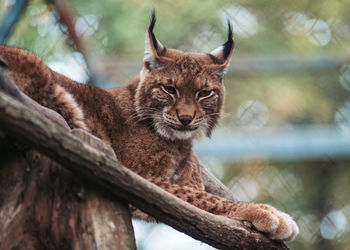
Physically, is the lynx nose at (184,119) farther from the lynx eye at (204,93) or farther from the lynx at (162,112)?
the lynx eye at (204,93)

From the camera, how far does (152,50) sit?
2.59 metres

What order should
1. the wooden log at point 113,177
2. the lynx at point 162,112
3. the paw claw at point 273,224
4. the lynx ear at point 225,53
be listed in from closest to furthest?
1. the wooden log at point 113,177
2. the paw claw at point 273,224
3. the lynx at point 162,112
4. the lynx ear at point 225,53

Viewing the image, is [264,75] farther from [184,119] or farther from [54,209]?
[54,209]

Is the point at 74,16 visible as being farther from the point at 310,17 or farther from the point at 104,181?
the point at 104,181

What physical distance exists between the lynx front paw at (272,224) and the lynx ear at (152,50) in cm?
95

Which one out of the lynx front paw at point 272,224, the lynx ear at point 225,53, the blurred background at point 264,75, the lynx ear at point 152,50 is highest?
the lynx ear at point 152,50

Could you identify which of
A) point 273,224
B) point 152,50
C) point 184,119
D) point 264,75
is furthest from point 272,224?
point 264,75

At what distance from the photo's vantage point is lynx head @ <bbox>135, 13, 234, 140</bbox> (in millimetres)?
2488

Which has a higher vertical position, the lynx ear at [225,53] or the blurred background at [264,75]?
the lynx ear at [225,53]

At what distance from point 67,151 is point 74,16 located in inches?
86.1

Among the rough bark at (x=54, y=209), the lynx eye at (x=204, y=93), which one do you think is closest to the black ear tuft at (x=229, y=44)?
the lynx eye at (x=204, y=93)

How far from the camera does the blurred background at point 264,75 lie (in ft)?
11.6

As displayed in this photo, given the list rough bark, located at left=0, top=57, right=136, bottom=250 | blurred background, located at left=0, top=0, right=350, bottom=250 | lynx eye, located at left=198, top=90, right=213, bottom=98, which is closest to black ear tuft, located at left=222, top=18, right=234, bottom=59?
lynx eye, located at left=198, top=90, right=213, bottom=98

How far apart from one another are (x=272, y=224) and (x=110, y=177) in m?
0.75
